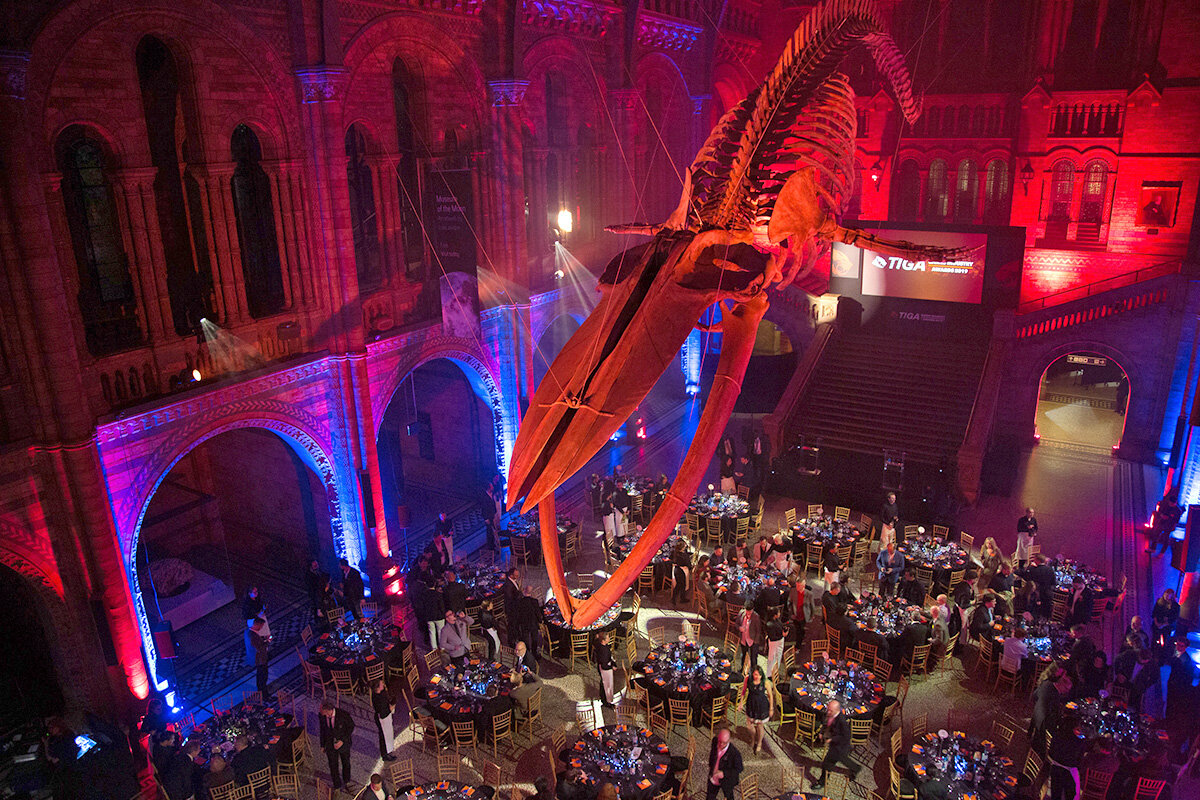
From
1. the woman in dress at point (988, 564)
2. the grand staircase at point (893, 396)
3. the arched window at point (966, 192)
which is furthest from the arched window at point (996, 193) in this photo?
the woman in dress at point (988, 564)

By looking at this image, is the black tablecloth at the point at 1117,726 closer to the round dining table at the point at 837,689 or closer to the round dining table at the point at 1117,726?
the round dining table at the point at 1117,726

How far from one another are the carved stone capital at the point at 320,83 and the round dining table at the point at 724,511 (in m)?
10.9

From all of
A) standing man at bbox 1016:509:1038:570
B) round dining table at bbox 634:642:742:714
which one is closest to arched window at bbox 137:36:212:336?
round dining table at bbox 634:642:742:714

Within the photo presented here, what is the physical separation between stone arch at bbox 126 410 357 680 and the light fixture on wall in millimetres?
22057

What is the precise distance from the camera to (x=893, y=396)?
77.2ft

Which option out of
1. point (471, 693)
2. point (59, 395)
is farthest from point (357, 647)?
point (59, 395)

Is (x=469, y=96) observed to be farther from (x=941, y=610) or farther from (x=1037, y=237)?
(x=1037, y=237)

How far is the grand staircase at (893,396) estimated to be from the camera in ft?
72.2

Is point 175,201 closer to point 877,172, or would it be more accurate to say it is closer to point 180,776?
point 180,776

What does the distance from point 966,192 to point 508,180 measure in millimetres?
17268

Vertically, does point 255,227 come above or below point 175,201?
below

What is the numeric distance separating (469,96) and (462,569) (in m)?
10.0

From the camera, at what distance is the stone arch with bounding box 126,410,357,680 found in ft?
40.8

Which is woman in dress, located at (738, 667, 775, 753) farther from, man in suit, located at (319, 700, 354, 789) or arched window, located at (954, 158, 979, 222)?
arched window, located at (954, 158, 979, 222)
